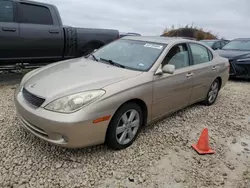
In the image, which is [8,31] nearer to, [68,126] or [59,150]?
[59,150]

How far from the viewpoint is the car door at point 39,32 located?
5730 mm

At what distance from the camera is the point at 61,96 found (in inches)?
112

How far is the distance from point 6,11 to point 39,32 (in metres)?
→ 0.79

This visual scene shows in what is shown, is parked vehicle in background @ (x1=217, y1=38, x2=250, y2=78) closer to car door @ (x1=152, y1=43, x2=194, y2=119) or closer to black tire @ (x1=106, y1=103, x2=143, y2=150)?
car door @ (x1=152, y1=43, x2=194, y2=119)

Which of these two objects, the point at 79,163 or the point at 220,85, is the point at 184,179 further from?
the point at 220,85

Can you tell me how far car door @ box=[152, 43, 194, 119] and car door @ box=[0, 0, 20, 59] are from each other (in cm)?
354

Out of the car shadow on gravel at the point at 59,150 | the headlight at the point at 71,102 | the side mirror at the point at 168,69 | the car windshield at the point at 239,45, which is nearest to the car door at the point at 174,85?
the side mirror at the point at 168,69

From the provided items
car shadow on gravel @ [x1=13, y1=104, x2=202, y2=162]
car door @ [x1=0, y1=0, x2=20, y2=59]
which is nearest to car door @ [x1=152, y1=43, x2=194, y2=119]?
car shadow on gravel @ [x1=13, y1=104, x2=202, y2=162]

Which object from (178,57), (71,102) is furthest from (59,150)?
(178,57)

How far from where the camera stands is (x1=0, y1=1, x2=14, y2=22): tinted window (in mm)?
5457

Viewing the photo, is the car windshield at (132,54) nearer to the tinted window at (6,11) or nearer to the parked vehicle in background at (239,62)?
the tinted window at (6,11)

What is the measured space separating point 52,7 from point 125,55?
3360mm

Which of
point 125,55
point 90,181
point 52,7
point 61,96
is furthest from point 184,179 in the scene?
point 52,7

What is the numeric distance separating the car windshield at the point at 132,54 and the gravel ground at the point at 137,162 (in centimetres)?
105
